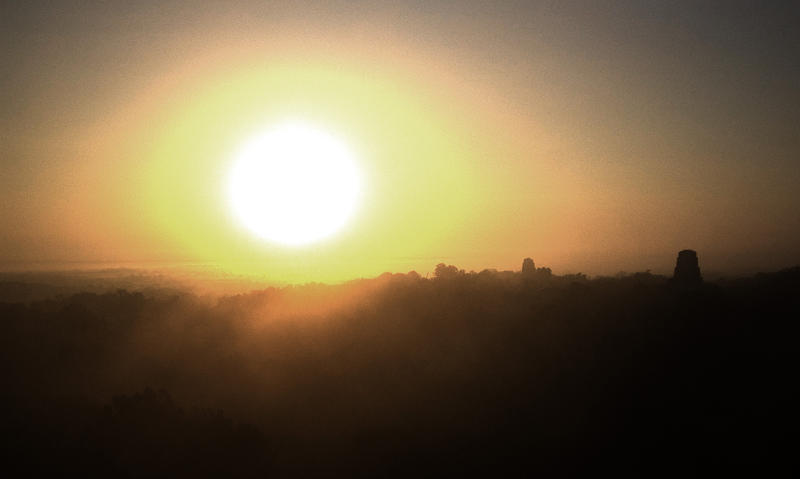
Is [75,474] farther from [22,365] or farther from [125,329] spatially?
[125,329]

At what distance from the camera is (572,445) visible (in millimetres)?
19203

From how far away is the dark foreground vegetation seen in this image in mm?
18484

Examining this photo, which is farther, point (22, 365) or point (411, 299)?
point (411, 299)

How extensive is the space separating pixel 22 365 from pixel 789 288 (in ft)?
194

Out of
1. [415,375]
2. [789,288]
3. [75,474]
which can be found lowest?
[75,474]

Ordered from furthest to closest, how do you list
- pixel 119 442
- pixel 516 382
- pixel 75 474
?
pixel 516 382 < pixel 119 442 < pixel 75 474

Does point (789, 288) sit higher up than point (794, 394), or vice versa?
point (789, 288)

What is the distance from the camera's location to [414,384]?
82.9 ft

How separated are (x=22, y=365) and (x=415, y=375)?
26.5 metres

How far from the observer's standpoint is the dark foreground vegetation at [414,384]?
18.5 metres

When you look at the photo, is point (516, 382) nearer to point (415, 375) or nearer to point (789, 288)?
point (415, 375)

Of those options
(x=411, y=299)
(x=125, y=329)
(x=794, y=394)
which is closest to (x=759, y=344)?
(x=794, y=394)

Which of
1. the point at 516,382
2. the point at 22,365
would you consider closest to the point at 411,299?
the point at 516,382

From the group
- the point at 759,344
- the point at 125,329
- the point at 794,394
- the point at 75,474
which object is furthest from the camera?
the point at 125,329
